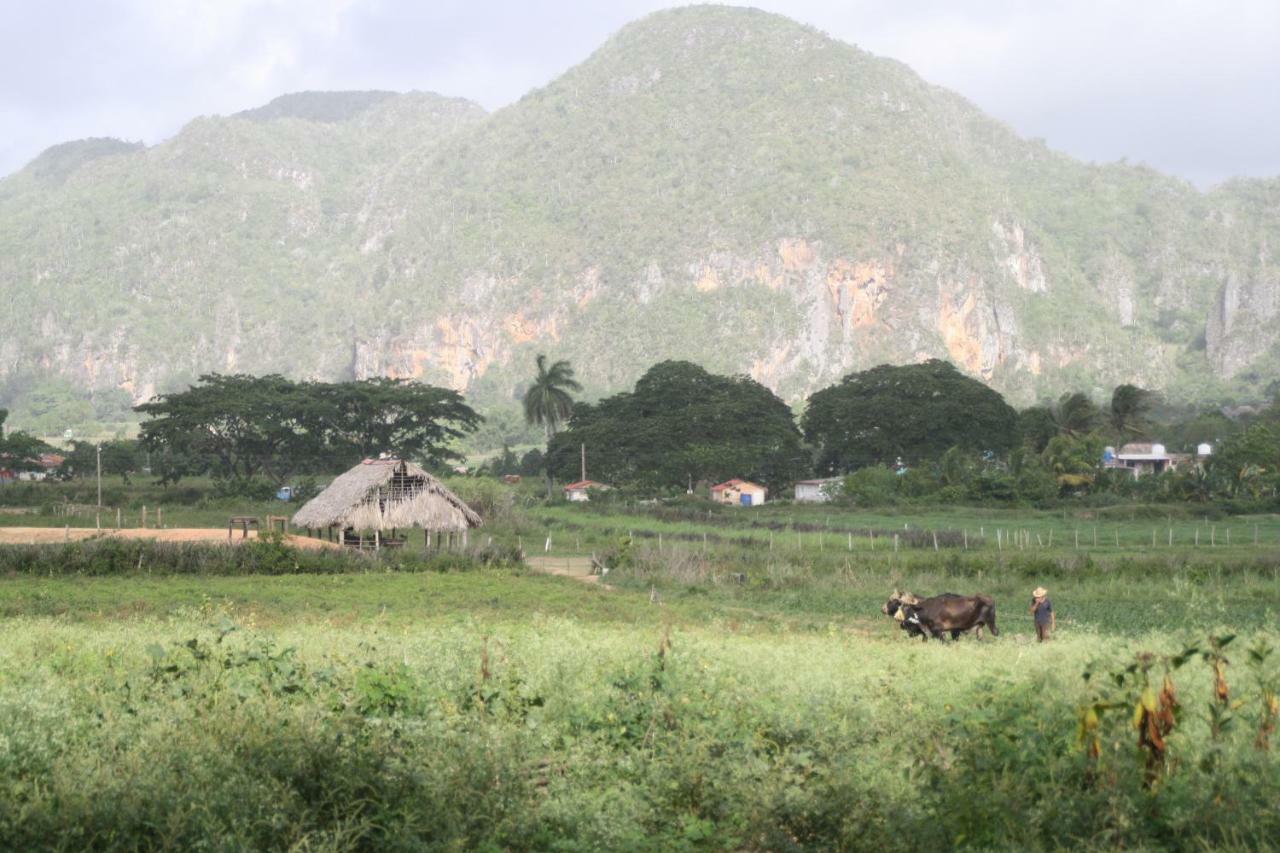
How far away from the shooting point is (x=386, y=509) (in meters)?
41.8

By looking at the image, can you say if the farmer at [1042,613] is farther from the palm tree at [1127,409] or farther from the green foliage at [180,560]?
the palm tree at [1127,409]

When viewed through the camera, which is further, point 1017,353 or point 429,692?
point 1017,353

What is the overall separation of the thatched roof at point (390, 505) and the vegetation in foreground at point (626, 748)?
28.1 meters

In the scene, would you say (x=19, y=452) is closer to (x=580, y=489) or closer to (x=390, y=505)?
(x=580, y=489)

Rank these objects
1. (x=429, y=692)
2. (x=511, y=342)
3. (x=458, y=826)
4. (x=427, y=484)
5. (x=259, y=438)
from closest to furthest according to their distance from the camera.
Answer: (x=458, y=826)
(x=429, y=692)
(x=427, y=484)
(x=259, y=438)
(x=511, y=342)

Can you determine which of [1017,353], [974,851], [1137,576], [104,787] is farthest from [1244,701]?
[1017,353]

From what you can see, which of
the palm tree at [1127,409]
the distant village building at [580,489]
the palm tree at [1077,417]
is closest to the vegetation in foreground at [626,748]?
the distant village building at [580,489]

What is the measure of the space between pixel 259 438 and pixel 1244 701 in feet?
220

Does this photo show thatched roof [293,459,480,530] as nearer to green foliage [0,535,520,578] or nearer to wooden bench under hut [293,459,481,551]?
wooden bench under hut [293,459,481,551]

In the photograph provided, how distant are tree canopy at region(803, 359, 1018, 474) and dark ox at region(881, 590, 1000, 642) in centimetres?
5803

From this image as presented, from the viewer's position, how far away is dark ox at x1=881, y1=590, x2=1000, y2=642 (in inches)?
766

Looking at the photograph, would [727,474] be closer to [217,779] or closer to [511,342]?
[217,779]

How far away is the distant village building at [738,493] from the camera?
2852 inches

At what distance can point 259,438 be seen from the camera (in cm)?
7156
